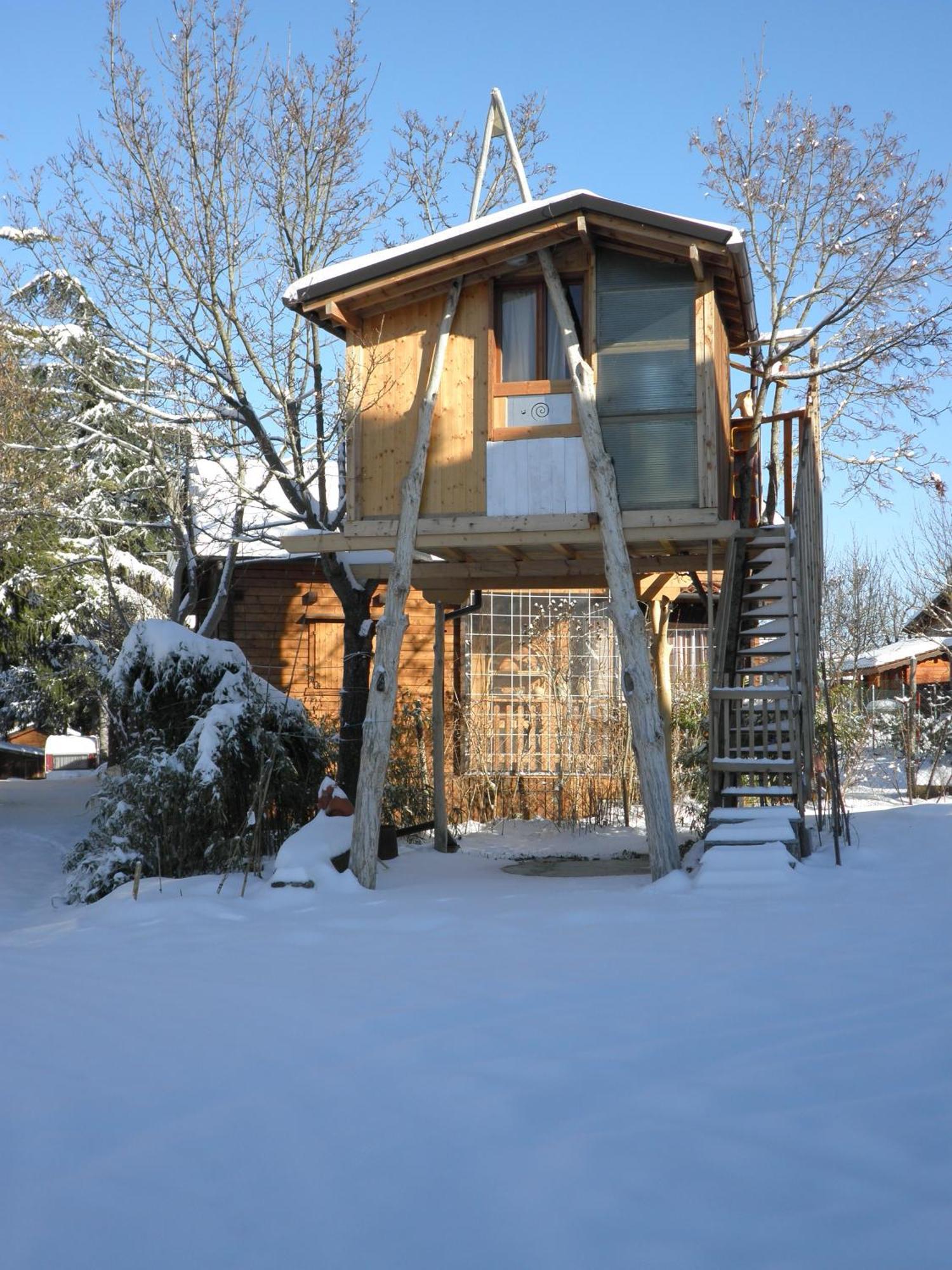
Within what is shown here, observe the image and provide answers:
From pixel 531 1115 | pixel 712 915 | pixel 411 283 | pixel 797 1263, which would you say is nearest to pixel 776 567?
pixel 411 283

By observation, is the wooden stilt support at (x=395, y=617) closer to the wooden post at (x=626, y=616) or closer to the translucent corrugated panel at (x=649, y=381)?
the wooden post at (x=626, y=616)

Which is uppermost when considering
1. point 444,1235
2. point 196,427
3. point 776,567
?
point 196,427

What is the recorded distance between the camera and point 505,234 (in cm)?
896

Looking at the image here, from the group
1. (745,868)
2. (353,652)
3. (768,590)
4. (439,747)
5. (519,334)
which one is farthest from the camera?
(353,652)

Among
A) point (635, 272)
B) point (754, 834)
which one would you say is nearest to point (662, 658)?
point (754, 834)

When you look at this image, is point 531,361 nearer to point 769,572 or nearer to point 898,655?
point 769,572

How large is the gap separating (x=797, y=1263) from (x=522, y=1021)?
6.88 ft

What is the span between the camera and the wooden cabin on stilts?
885 cm

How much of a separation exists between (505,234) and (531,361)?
40.7 inches

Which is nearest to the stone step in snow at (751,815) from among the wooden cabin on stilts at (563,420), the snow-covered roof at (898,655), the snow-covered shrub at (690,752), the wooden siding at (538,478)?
the wooden cabin on stilts at (563,420)

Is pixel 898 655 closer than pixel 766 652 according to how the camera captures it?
No

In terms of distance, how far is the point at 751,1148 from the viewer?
3404 millimetres

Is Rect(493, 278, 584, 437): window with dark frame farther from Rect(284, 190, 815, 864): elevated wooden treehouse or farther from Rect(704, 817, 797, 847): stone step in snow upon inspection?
Rect(704, 817, 797, 847): stone step in snow

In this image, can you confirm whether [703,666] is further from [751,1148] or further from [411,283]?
[751,1148]
